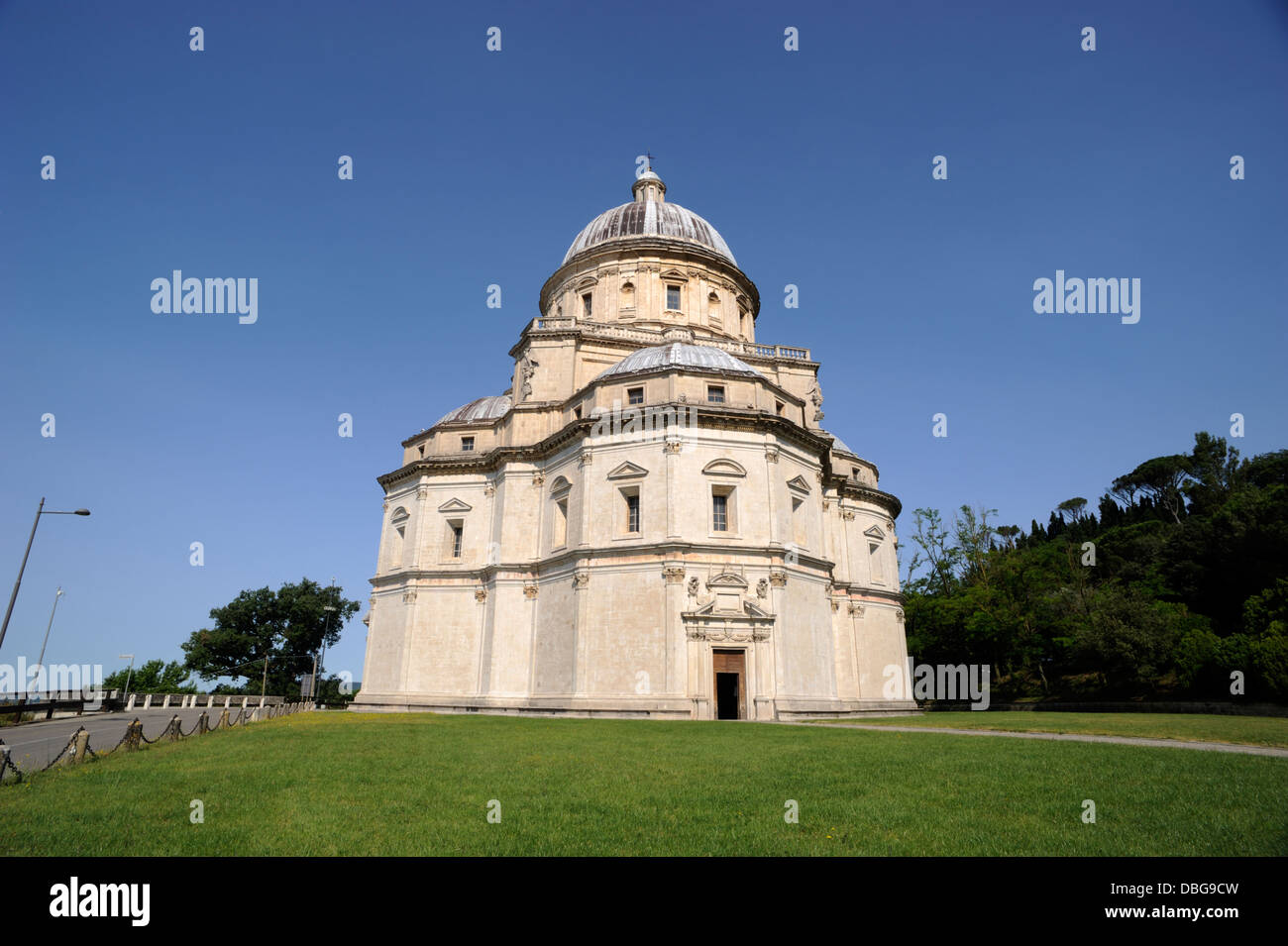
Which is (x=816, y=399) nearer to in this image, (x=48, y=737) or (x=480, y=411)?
(x=480, y=411)

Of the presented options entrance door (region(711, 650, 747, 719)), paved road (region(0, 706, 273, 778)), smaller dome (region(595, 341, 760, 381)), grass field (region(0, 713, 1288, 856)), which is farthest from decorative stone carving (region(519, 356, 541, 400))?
grass field (region(0, 713, 1288, 856))

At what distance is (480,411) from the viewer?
43094 millimetres

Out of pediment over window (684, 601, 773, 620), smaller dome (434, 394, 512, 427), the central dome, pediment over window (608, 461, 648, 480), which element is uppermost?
the central dome

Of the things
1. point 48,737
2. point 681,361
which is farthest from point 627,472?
point 48,737

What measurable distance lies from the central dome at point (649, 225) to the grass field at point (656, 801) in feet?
120

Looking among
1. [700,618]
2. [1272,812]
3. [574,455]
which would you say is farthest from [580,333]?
[1272,812]

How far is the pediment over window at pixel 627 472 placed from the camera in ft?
105

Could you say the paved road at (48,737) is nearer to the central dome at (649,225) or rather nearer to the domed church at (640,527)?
the domed church at (640,527)

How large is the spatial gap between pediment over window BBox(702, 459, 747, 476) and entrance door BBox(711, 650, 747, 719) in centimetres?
793

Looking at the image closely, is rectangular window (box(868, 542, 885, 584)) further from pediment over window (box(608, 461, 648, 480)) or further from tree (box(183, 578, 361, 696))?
tree (box(183, 578, 361, 696))

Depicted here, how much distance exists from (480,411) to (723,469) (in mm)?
18251

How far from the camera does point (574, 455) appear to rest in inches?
1368

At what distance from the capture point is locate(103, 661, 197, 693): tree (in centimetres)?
7119
